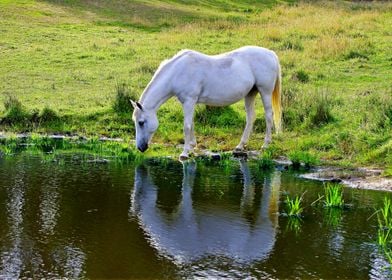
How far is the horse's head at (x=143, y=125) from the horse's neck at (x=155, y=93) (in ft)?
0.56

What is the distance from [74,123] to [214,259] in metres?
8.91

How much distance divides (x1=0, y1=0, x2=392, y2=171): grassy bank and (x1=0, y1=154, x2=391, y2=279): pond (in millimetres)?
2592

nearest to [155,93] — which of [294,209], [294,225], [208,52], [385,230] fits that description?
[294,209]

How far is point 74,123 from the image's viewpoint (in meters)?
15.4

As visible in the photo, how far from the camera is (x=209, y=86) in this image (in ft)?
43.0

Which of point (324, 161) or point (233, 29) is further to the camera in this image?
point (233, 29)

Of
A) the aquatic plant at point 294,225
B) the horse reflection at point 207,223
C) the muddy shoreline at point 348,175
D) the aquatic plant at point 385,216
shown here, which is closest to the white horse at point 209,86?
the muddy shoreline at point 348,175

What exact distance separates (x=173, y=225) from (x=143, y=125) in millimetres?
4120

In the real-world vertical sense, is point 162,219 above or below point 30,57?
below

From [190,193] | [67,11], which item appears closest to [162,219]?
[190,193]

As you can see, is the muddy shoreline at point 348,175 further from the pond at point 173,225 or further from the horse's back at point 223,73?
the horse's back at point 223,73

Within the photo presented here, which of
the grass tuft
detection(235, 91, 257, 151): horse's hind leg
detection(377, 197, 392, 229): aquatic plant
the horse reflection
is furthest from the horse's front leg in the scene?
detection(377, 197, 392, 229): aquatic plant

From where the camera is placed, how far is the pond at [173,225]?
6.91 m

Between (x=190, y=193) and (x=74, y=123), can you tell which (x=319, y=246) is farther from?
(x=74, y=123)
